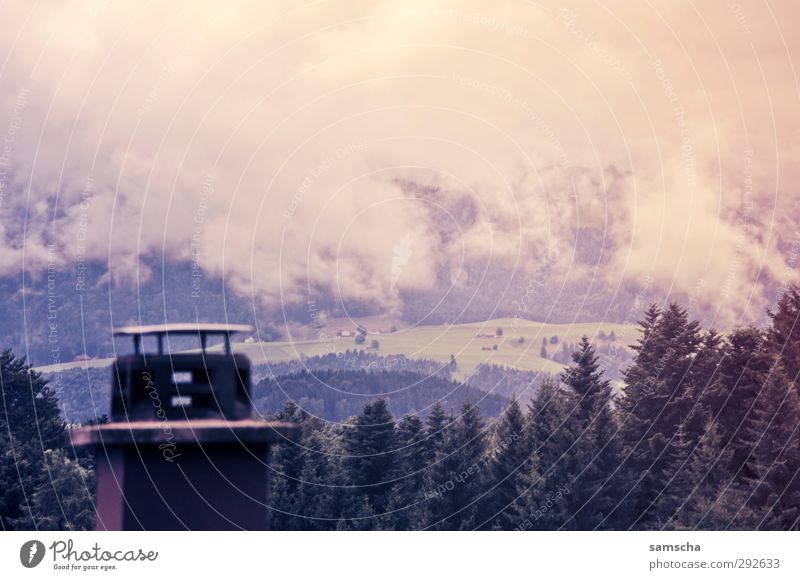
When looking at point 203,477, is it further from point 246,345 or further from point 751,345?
point 751,345

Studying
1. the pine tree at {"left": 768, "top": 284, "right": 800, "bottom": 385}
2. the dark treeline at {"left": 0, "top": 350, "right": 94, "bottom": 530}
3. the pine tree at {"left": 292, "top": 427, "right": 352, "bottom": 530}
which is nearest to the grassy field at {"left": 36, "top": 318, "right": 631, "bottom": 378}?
the dark treeline at {"left": 0, "top": 350, "right": 94, "bottom": 530}

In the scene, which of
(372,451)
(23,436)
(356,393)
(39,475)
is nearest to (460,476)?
(372,451)

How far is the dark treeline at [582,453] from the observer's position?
45719 mm

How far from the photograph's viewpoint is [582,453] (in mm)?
49188

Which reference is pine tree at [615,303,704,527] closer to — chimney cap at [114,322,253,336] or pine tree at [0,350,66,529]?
pine tree at [0,350,66,529]

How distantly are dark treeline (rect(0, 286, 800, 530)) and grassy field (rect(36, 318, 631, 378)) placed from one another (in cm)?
245

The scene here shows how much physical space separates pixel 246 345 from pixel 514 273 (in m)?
9.70

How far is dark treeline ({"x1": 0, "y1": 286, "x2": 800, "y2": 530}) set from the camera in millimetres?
44906

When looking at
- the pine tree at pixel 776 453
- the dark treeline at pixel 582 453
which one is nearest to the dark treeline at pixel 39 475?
the dark treeline at pixel 582 453

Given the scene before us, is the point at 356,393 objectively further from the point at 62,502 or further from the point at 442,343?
the point at 62,502

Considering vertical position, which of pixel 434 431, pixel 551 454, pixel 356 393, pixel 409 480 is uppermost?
pixel 356 393

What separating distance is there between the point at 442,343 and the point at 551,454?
907 cm
